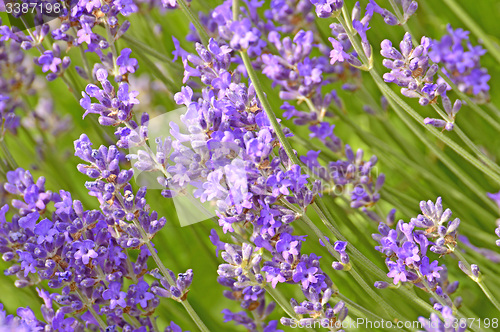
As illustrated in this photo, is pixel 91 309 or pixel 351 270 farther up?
pixel 91 309

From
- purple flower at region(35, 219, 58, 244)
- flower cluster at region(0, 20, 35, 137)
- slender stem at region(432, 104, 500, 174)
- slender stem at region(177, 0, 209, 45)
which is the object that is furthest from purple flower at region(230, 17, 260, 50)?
flower cluster at region(0, 20, 35, 137)

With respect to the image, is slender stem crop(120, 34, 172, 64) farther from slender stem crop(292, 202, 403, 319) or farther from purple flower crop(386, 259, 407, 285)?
purple flower crop(386, 259, 407, 285)

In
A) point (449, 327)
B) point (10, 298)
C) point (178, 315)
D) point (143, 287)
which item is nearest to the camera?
point (449, 327)

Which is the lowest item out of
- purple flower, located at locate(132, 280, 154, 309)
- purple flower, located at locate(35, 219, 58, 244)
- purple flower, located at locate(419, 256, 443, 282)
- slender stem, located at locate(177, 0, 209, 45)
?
purple flower, located at locate(419, 256, 443, 282)

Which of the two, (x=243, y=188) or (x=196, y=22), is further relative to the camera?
(x=196, y=22)

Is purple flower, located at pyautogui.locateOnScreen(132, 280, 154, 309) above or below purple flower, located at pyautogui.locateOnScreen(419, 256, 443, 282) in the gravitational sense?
above

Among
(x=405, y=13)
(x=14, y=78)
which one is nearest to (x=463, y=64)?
(x=405, y=13)

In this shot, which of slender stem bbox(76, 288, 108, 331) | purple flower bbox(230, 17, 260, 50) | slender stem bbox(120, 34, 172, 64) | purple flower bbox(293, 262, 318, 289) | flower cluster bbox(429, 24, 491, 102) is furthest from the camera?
flower cluster bbox(429, 24, 491, 102)

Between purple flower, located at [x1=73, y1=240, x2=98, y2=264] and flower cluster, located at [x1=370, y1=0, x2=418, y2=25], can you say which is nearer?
purple flower, located at [x1=73, y1=240, x2=98, y2=264]

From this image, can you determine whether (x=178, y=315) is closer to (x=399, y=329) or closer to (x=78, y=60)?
(x=399, y=329)

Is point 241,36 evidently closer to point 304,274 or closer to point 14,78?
point 304,274

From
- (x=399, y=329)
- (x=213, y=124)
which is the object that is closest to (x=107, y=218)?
(x=213, y=124)
